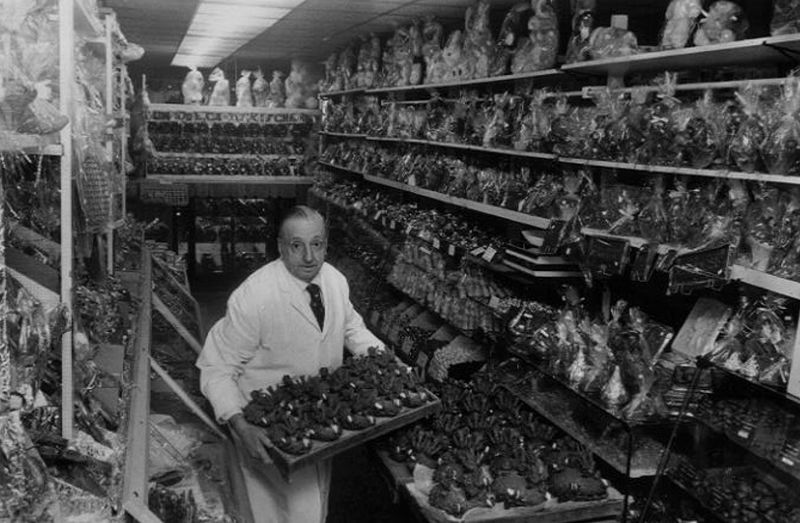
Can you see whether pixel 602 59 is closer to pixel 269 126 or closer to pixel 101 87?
pixel 101 87

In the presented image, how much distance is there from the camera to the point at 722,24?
123 inches

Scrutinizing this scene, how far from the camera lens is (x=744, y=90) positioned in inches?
113

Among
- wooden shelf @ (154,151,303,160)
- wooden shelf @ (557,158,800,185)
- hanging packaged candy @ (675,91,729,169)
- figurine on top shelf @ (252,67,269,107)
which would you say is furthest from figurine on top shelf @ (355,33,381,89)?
hanging packaged candy @ (675,91,729,169)

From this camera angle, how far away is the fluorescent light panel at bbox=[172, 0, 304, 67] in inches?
Answer: 239

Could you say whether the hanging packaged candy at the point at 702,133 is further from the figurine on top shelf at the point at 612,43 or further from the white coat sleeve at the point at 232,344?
the white coat sleeve at the point at 232,344

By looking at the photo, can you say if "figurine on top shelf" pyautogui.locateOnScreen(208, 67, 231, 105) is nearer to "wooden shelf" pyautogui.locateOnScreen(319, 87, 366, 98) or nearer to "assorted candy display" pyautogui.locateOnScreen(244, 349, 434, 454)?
"wooden shelf" pyautogui.locateOnScreen(319, 87, 366, 98)

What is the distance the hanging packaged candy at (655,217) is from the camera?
3201 millimetres

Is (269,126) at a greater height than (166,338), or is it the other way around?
(269,126)

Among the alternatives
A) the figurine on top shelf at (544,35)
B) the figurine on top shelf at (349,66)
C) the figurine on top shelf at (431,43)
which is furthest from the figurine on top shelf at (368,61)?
the figurine on top shelf at (544,35)

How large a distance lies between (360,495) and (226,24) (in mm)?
4838

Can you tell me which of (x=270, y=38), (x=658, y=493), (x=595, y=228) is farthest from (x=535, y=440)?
(x=270, y=38)

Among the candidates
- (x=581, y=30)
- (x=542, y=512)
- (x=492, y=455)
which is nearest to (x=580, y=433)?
(x=492, y=455)

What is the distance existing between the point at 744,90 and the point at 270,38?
632 centimetres

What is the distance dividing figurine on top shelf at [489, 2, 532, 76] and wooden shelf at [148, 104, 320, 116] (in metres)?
5.83
